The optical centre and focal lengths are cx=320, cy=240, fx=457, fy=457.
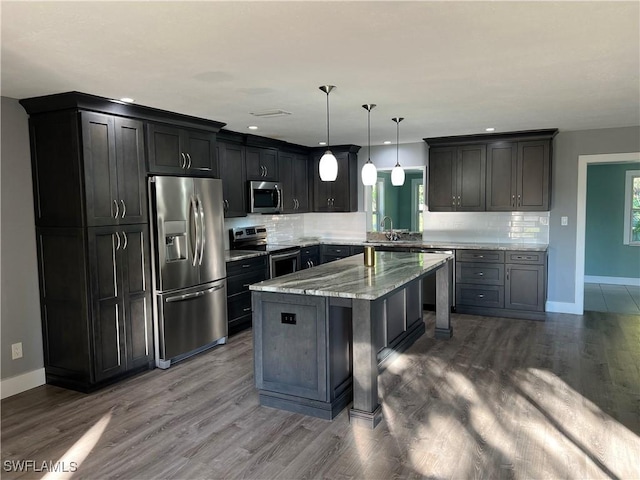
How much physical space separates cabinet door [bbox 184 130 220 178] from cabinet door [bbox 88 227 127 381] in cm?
112

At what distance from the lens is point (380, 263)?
14.5 ft

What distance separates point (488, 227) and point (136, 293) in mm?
4682

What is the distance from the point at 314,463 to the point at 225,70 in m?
2.50

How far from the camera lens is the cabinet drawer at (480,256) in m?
5.77

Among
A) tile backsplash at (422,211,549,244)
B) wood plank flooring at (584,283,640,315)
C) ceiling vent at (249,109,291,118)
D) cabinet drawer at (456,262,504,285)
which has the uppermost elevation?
ceiling vent at (249,109,291,118)

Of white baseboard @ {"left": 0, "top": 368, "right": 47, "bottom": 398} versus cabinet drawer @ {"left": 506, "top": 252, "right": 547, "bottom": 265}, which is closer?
white baseboard @ {"left": 0, "top": 368, "right": 47, "bottom": 398}

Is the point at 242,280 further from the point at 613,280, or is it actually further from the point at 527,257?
the point at 613,280

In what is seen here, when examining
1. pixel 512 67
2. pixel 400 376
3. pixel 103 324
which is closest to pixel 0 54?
pixel 103 324

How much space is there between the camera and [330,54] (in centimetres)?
268

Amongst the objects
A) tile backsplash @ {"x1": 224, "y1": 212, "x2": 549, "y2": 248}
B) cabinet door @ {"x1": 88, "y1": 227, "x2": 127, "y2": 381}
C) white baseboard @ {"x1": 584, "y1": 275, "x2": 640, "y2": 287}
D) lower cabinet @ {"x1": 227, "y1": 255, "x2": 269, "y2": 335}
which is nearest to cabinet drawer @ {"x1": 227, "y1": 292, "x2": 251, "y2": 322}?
lower cabinet @ {"x1": 227, "y1": 255, "x2": 269, "y2": 335}

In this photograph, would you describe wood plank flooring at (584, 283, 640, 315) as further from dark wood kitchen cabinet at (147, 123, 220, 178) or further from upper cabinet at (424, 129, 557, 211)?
dark wood kitchen cabinet at (147, 123, 220, 178)

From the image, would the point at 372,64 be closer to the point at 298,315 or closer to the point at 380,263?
the point at 298,315

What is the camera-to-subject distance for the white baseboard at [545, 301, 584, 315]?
19.5 feet

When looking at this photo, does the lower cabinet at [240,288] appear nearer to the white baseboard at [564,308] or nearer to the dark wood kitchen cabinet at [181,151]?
the dark wood kitchen cabinet at [181,151]
